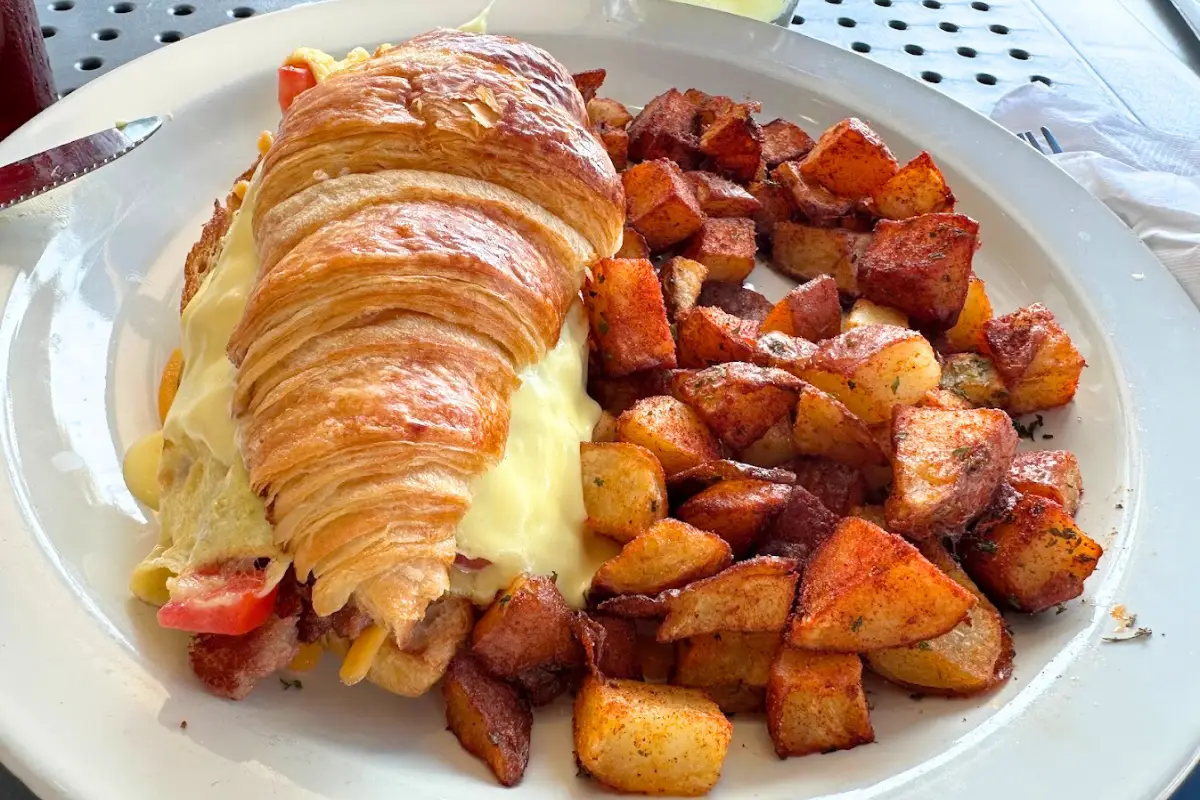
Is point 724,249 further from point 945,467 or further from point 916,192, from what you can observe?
point 945,467

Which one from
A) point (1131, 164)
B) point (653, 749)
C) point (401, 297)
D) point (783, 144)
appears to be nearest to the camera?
point (653, 749)

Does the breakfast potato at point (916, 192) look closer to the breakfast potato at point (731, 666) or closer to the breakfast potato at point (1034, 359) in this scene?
the breakfast potato at point (1034, 359)

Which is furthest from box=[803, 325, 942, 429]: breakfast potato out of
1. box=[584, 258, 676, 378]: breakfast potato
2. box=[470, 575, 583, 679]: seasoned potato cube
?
box=[470, 575, 583, 679]: seasoned potato cube

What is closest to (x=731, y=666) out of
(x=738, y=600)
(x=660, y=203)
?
(x=738, y=600)

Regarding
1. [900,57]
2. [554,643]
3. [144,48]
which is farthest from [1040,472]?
[144,48]

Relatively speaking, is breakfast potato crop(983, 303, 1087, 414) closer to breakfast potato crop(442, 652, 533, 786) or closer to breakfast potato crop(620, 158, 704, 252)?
breakfast potato crop(620, 158, 704, 252)

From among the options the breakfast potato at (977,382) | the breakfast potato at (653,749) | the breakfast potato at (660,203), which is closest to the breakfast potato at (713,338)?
the breakfast potato at (660,203)

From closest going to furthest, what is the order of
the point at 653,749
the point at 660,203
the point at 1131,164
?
the point at 653,749, the point at 660,203, the point at 1131,164

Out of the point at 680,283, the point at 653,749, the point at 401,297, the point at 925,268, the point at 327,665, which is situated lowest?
the point at 327,665
